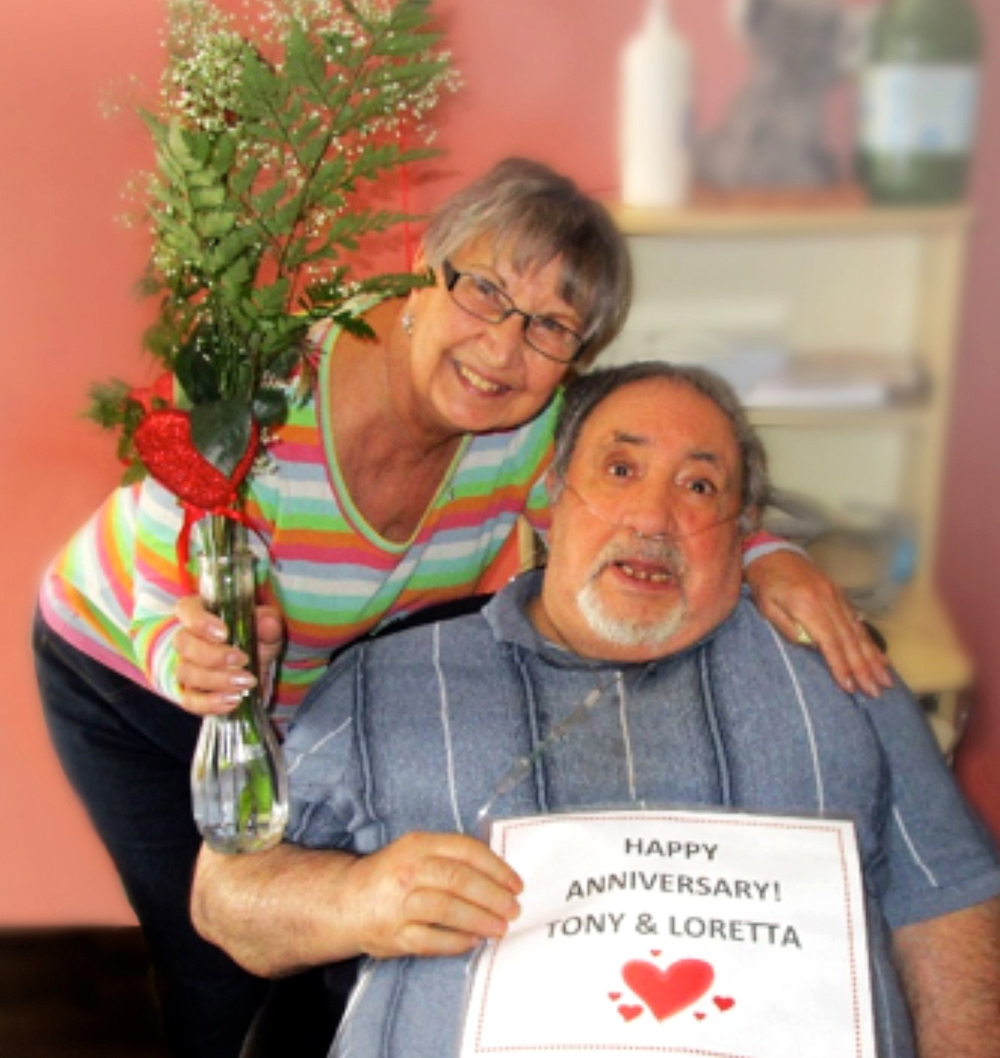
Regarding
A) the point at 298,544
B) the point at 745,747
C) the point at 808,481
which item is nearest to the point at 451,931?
the point at 745,747

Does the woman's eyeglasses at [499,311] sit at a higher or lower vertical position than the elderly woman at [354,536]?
higher

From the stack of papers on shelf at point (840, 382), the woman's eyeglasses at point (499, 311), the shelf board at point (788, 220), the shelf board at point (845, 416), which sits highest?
the shelf board at point (788, 220)

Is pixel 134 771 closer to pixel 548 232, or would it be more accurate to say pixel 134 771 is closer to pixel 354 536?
pixel 354 536

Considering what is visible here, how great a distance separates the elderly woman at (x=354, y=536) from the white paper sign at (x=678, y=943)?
253 millimetres

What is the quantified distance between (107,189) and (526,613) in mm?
901

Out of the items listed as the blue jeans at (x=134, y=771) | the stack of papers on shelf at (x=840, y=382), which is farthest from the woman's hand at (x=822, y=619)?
the blue jeans at (x=134, y=771)

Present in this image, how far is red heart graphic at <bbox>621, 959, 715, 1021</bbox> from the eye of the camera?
3.95 ft

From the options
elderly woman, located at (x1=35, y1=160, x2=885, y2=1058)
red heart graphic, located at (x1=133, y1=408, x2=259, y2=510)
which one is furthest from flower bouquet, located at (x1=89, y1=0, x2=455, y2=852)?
elderly woman, located at (x1=35, y1=160, x2=885, y2=1058)

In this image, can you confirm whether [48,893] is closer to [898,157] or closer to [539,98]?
[539,98]

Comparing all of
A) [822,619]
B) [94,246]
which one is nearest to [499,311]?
[822,619]

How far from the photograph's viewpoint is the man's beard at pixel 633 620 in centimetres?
143

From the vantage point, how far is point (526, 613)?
5.07 ft

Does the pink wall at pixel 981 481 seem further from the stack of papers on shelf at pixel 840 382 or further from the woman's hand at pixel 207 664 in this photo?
the woman's hand at pixel 207 664

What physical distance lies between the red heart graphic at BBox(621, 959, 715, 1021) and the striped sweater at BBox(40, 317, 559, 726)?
0.59 meters
